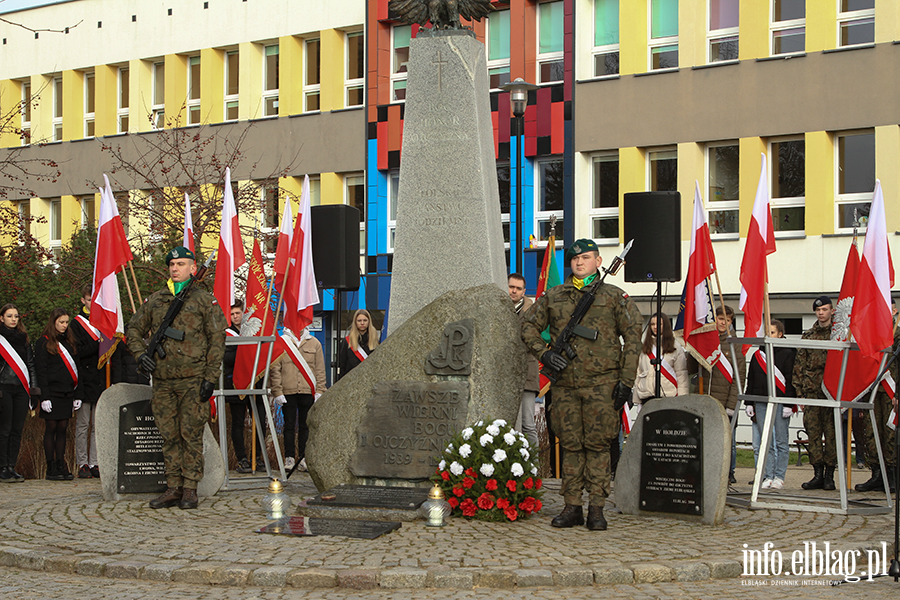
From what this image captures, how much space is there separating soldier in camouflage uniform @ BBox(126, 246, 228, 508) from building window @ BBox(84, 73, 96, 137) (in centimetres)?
2534

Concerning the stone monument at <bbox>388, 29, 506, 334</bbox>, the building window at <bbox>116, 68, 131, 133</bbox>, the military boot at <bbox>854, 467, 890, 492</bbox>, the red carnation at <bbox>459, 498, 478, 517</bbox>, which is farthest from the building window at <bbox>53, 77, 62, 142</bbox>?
the red carnation at <bbox>459, 498, 478, 517</bbox>

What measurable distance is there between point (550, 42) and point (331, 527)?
19.6m

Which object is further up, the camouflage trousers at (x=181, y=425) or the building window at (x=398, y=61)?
the building window at (x=398, y=61)

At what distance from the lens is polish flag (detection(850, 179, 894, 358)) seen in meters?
9.84

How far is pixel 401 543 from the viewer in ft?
26.3

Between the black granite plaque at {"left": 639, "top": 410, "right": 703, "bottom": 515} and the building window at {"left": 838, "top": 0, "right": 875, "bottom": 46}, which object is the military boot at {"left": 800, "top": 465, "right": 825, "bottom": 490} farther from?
the building window at {"left": 838, "top": 0, "right": 875, "bottom": 46}

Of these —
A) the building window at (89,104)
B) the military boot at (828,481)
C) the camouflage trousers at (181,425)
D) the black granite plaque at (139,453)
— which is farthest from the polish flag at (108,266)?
the building window at (89,104)

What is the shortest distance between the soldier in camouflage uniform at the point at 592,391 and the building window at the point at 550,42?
18.0 metres

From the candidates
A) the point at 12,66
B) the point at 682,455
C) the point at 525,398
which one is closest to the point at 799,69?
the point at 525,398

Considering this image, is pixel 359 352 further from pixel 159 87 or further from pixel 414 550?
pixel 159 87

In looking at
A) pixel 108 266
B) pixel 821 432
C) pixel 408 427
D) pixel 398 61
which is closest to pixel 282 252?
pixel 108 266

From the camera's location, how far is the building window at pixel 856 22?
22.6 metres

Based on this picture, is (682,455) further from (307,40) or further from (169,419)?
(307,40)

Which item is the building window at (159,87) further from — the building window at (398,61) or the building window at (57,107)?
the building window at (398,61)
